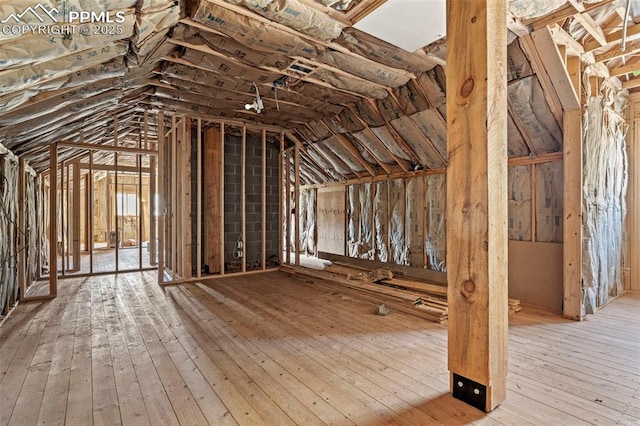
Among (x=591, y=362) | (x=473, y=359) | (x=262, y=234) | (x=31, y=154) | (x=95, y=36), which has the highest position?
(x=95, y=36)

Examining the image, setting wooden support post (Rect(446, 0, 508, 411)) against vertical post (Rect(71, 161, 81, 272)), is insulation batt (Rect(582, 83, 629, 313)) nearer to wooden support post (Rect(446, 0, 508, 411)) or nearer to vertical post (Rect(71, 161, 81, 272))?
wooden support post (Rect(446, 0, 508, 411))

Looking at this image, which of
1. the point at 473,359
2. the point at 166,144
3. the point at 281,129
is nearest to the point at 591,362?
the point at 473,359

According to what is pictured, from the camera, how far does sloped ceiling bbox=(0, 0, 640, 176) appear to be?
2.32m

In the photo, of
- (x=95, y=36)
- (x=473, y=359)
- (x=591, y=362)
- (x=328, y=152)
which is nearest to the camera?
(x=473, y=359)

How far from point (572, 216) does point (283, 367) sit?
344cm

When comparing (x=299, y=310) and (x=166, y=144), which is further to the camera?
(x=166, y=144)

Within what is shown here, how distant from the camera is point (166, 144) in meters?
6.30

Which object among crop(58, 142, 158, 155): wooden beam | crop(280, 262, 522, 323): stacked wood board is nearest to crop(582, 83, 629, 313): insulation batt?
crop(280, 262, 522, 323): stacked wood board

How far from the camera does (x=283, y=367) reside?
2.41 metres

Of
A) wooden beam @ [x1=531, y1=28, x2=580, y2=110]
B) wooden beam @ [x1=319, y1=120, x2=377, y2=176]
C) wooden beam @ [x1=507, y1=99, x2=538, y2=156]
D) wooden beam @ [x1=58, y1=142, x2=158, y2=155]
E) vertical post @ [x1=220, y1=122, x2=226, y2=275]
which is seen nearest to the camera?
wooden beam @ [x1=531, y1=28, x2=580, y2=110]

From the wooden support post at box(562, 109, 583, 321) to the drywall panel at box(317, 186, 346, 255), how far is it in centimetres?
438

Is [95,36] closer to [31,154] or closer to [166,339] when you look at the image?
[166,339]

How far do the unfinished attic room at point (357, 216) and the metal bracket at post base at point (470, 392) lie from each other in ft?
0.05

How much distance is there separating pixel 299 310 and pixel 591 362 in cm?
274
